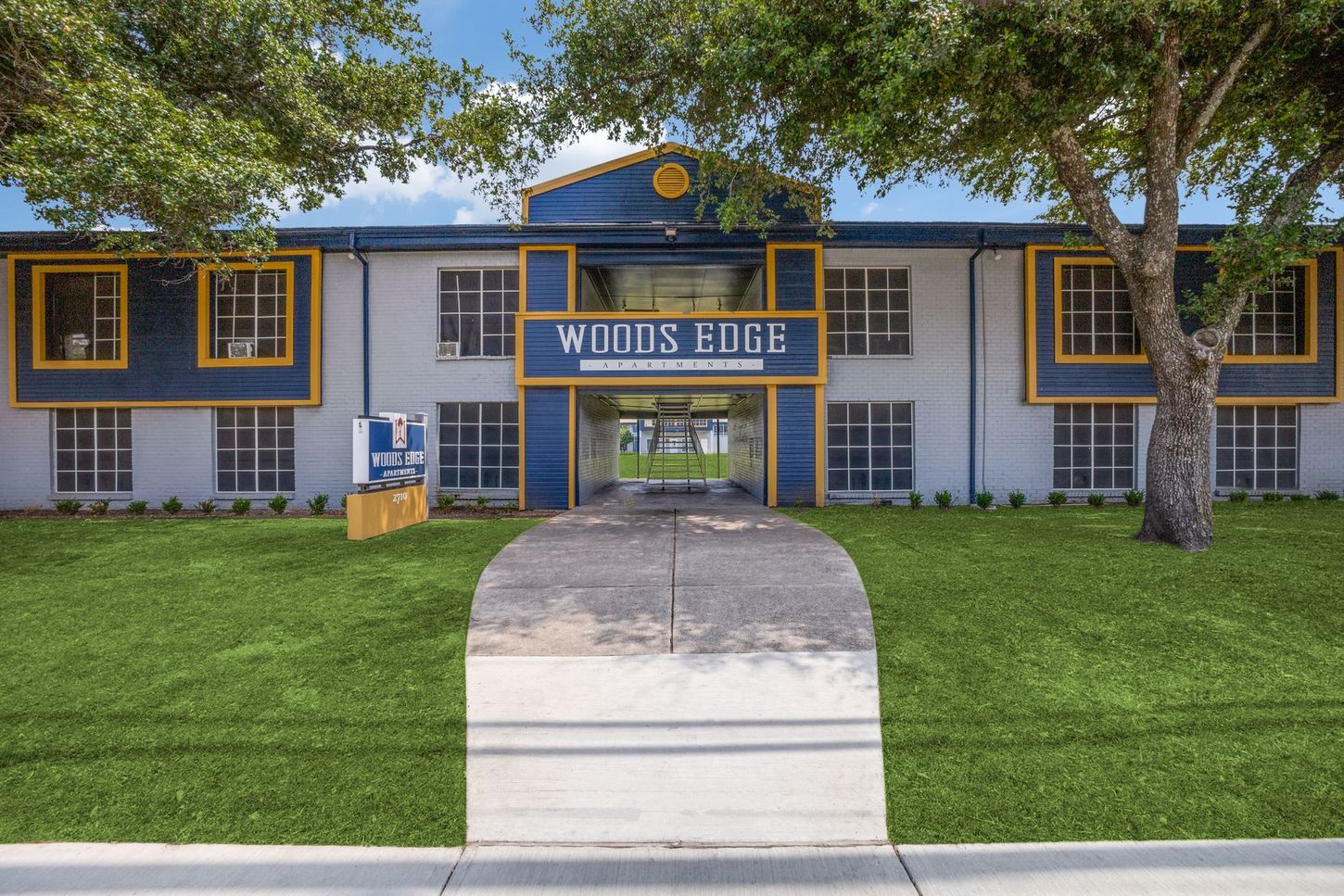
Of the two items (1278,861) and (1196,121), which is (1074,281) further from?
(1278,861)

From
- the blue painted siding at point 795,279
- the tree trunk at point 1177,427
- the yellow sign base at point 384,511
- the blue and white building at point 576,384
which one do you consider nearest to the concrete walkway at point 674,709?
the yellow sign base at point 384,511

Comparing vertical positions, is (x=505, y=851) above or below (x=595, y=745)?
below

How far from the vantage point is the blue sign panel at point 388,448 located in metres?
8.62

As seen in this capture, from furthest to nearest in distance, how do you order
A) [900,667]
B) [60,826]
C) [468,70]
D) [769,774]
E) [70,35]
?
[468,70], [70,35], [900,667], [769,774], [60,826]

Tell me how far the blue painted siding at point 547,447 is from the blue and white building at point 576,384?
0.14ft

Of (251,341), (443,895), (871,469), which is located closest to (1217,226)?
(871,469)

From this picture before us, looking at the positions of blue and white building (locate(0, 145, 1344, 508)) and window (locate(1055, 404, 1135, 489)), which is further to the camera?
window (locate(1055, 404, 1135, 489))

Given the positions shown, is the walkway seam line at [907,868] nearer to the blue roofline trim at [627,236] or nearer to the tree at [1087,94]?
the tree at [1087,94]

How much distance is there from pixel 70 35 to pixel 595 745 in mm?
11160

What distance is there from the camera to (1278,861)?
9.41 feet

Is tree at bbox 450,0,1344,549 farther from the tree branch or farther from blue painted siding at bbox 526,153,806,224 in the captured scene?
blue painted siding at bbox 526,153,806,224

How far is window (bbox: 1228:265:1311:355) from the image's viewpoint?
12.4 metres

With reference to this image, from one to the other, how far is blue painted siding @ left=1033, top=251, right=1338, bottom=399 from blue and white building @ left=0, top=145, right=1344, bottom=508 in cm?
5

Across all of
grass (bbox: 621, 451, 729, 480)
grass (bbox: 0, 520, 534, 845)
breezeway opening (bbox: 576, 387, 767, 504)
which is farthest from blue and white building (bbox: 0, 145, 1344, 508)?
grass (bbox: 621, 451, 729, 480)
